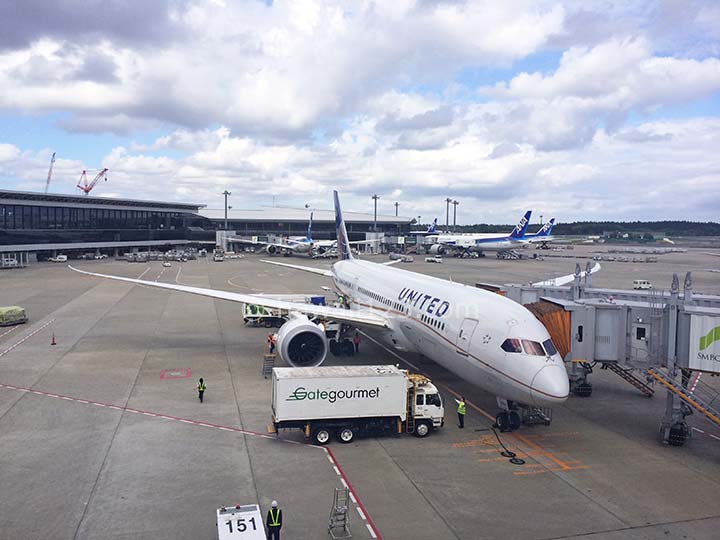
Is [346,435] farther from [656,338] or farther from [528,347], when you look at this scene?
[656,338]

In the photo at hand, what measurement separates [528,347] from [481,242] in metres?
116

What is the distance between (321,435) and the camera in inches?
769

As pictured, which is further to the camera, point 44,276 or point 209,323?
point 44,276

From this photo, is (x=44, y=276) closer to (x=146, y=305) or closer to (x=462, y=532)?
(x=146, y=305)

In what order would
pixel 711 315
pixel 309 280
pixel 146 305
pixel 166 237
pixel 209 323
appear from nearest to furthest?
pixel 711 315, pixel 209 323, pixel 146 305, pixel 309 280, pixel 166 237

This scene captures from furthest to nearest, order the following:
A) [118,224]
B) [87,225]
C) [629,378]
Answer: [118,224] → [87,225] → [629,378]

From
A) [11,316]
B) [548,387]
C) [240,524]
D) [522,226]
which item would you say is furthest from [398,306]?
[522,226]

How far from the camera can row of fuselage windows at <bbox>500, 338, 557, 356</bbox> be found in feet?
64.6

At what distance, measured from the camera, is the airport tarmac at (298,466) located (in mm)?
14422

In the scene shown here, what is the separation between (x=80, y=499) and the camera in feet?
50.5

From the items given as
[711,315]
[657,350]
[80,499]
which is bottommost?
[80,499]

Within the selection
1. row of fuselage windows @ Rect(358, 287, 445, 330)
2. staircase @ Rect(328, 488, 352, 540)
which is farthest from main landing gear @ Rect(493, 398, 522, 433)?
staircase @ Rect(328, 488, 352, 540)

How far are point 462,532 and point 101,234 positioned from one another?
12492 centimetres

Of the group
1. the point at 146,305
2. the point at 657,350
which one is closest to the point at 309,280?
the point at 146,305
